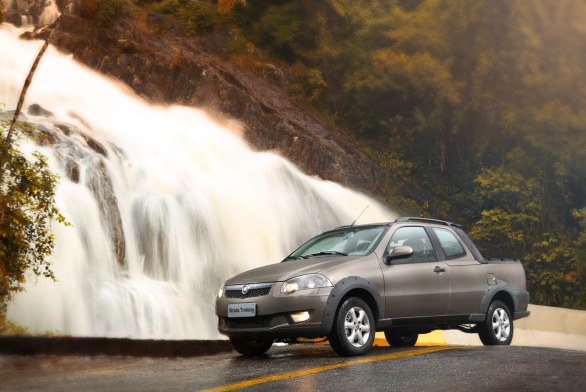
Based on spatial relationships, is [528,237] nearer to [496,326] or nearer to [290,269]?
[496,326]

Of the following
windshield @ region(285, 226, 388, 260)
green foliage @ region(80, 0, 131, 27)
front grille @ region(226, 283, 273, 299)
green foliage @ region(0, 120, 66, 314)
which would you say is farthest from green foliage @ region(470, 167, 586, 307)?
front grille @ region(226, 283, 273, 299)

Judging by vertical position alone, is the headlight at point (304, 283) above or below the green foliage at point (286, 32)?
below

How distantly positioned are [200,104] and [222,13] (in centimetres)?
889

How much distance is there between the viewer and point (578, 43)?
32906 millimetres

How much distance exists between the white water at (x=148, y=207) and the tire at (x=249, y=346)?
4.34 m

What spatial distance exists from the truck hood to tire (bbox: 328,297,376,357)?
535 mm

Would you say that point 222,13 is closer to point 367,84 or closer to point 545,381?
point 367,84

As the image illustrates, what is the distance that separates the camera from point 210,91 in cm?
3012

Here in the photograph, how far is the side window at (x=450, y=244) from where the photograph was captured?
12.4 m

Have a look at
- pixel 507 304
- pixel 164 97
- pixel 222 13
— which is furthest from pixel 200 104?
pixel 507 304

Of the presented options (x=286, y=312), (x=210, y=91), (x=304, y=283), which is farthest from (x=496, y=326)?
(x=210, y=91)

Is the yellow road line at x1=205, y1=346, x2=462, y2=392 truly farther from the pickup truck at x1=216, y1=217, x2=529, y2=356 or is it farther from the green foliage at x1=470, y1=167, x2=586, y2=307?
the green foliage at x1=470, y1=167, x2=586, y2=307

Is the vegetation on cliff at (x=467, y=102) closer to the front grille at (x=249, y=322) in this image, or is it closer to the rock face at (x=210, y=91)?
the rock face at (x=210, y=91)

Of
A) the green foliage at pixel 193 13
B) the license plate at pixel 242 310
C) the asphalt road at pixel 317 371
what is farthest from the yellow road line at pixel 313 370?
the green foliage at pixel 193 13
